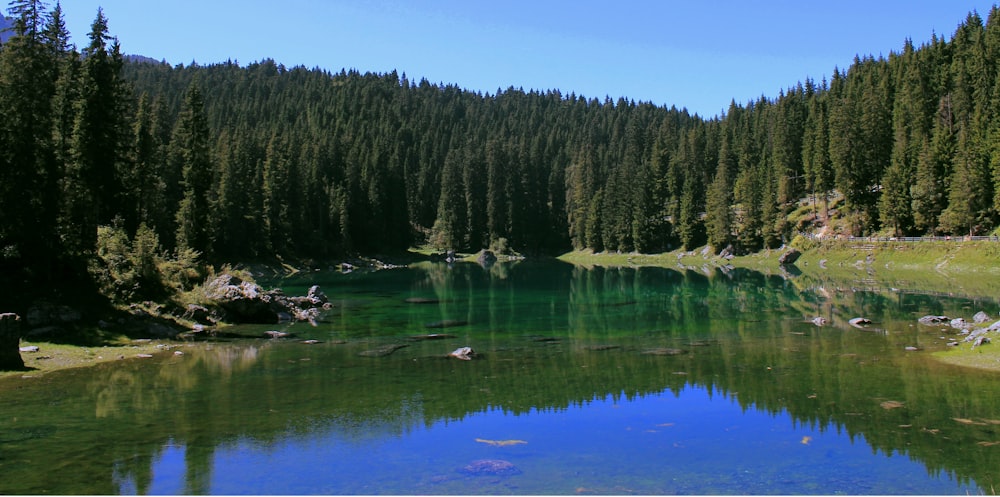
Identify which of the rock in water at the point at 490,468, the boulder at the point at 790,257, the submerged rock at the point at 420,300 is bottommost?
the rock in water at the point at 490,468

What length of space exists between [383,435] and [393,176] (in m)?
137

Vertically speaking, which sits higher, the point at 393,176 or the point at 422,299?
the point at 393,176

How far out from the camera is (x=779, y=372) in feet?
85.0

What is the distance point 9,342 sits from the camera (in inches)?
953

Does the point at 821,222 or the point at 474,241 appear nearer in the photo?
the point at 821,222

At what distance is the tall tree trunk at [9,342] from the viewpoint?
2377 centimetres

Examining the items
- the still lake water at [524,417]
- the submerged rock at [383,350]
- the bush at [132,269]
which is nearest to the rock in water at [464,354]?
the still lake water at [524,417]

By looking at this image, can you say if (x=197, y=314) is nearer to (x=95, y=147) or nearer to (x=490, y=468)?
(x=95, y=147)

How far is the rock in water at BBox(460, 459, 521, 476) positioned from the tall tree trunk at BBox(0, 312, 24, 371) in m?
18.6

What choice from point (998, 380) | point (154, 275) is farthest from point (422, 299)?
point (998, 380)

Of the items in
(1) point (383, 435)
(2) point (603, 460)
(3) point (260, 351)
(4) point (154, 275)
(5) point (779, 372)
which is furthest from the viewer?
(4) point (154, 275)

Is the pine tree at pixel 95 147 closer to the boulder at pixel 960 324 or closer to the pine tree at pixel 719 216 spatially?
the boulder at pixel 960 324

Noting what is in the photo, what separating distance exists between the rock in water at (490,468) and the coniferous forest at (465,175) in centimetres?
2785

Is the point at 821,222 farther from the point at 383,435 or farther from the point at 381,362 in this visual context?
the point at 383,435
